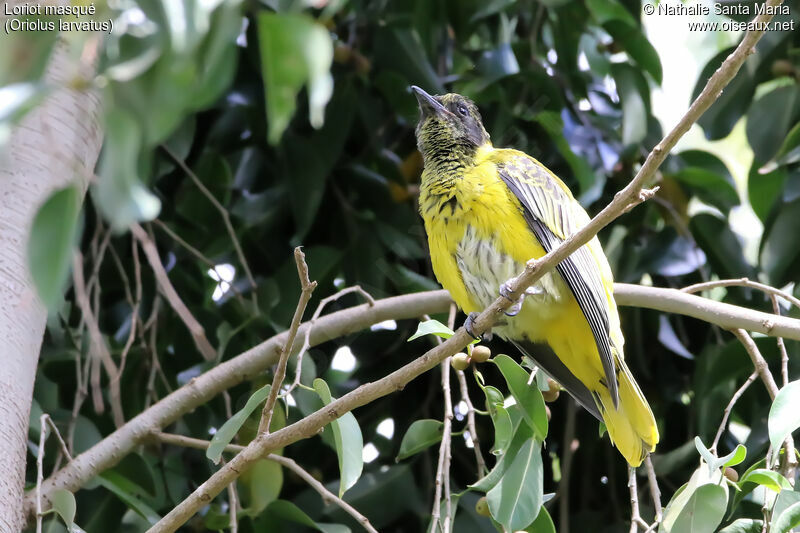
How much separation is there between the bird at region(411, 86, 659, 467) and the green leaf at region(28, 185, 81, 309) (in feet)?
6.21

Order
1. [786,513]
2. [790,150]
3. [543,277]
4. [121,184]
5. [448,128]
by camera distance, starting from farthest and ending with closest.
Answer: [448,128] → [790,150] → [543,277] → [786,513] → [121,184]

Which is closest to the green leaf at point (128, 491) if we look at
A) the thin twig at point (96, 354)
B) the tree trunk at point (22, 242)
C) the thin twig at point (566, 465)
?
the thin twig at point (96, 354)

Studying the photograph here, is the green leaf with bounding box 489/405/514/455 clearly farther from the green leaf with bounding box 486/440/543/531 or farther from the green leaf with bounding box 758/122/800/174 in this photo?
the green leaf with bounding box 758/122/800/174

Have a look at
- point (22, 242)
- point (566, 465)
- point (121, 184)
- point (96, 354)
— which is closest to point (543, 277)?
point (566, 465)

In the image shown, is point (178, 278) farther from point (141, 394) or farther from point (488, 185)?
point (488, 185)

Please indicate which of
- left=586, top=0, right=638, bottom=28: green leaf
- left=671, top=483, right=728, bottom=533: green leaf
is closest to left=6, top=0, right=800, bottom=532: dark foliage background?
left=586, top=0, right=638, bottom=28: green leaf

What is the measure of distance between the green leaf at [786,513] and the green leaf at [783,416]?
0.09 metres

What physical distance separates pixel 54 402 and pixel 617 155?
7.15 ft

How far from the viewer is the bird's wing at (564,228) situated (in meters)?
2.64

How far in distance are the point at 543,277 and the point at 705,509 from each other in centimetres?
99

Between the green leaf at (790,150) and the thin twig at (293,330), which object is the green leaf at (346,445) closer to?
the thin twig at (293,330)

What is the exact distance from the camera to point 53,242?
2.97ft

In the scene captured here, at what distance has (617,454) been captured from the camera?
338 centimetres

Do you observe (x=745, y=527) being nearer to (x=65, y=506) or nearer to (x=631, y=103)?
(x=65, y=506)
